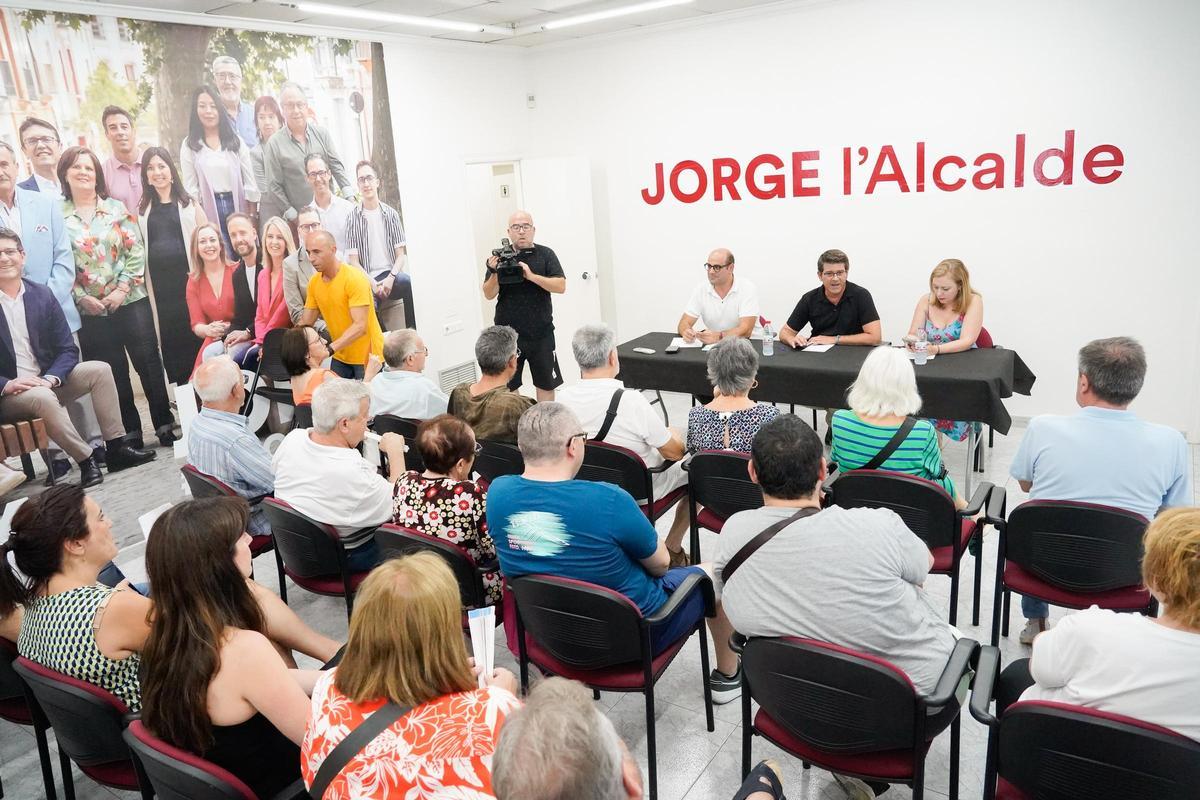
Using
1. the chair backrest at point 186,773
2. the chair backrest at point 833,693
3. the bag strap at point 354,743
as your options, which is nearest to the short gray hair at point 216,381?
the chair backrest at point 186,773

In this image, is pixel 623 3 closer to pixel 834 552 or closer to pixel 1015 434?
pixel 1015 434

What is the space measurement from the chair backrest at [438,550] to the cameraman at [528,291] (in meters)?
3.18

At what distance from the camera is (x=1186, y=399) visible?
5227 millimetres

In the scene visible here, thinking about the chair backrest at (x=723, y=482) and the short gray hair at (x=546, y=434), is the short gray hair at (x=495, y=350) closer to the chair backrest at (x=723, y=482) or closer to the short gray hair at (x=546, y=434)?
the chair backrest at (x=723, y=482)

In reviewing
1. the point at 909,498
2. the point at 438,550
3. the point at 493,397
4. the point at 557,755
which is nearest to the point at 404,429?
the point at 493,397

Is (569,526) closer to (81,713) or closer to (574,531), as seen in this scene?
(574,531)

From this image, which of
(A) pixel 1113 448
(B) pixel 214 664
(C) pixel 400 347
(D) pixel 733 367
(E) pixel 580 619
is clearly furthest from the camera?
(C) pixel 400 347

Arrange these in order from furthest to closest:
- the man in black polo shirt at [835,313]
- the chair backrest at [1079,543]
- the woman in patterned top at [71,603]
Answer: the man in black polo shirt at [835,313] < the chair backrest at [1079,543] < the woman in patterned top at [71,603]

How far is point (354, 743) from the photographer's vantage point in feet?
4.87

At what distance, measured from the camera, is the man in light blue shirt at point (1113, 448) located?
2561mm

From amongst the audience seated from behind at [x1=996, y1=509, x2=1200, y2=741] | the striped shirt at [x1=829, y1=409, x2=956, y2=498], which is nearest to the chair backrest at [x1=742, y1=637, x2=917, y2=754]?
the audience seated from behind at [x1=996, y1=509, x2=1200, y2=741]

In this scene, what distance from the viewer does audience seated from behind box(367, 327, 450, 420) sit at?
4.12m

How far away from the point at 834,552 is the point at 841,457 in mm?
1341

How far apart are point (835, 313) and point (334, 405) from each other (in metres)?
3.49
